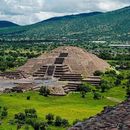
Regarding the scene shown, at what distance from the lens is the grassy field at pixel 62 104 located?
3501 inches

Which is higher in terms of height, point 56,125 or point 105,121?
point 105,121

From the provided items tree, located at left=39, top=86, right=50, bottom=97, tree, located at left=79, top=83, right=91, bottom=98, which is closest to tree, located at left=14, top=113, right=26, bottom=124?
tree, located at left=39, top=86, right=50, bottom=97

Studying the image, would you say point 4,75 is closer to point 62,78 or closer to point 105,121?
point 62,78

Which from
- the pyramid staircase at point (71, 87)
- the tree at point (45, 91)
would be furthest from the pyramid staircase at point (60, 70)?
the tree at point (45, 91)

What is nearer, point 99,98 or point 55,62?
point 99,98

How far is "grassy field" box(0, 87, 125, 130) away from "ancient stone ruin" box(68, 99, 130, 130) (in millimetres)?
61623

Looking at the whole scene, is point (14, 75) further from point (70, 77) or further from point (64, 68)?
point (70, 77)

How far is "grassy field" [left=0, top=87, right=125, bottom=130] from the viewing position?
88.9 m

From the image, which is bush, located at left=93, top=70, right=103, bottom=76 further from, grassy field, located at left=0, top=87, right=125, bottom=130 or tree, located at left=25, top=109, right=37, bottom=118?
tree, located at left=25, top=109, right=37, bottom=118

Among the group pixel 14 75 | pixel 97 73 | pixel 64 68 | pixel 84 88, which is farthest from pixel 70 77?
pixel 84 88

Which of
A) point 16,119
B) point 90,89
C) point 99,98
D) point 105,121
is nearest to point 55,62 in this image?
point 90,89

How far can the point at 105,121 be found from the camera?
16641mm

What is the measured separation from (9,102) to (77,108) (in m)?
14.3

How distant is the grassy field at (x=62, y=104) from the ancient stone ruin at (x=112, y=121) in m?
61.6
